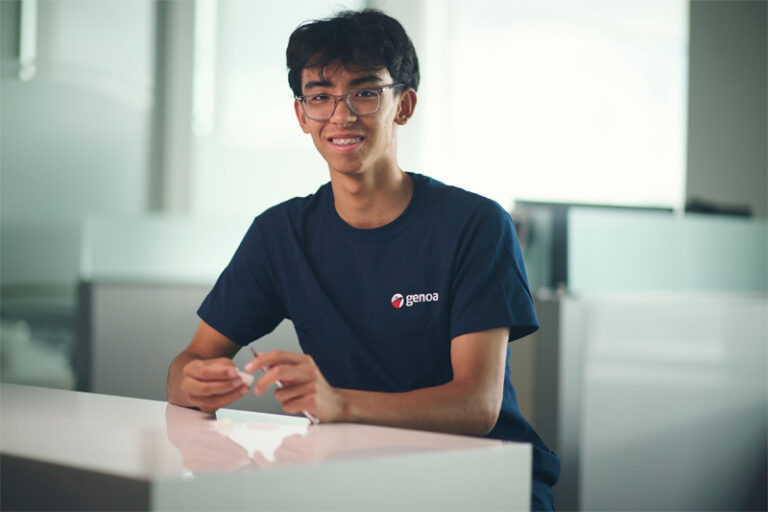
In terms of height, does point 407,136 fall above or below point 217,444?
above

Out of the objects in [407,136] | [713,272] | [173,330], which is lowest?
[173,330]

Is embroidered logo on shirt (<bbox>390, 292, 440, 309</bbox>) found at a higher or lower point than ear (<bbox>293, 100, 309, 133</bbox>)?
lower

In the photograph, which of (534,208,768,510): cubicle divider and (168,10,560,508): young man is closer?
(168,10,560,508): young man

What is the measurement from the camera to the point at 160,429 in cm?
92

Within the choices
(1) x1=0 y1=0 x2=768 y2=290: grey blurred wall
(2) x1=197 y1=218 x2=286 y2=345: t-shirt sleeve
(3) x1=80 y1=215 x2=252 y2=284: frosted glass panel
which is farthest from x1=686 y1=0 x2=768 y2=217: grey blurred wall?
(2) x1=197 y1=218 x2=286 y2=345: t-shirt sleeve

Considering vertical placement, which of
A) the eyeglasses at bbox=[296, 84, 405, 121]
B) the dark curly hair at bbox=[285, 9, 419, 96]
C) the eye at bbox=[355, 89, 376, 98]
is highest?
the dark curly hair at bbox=[285, 9, 419, 96]

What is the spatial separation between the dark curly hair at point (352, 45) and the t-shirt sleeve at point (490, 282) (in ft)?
1.03

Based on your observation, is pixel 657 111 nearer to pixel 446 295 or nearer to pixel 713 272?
pixel 713 272

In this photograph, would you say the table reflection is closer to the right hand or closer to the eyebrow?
the right hand

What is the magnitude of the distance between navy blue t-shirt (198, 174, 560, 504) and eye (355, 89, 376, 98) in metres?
0.17

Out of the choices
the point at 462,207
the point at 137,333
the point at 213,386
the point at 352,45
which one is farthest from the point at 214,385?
the point at 137,333

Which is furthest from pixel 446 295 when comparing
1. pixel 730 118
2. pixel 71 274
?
pixel 730 118

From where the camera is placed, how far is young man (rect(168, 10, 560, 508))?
4.00 feet

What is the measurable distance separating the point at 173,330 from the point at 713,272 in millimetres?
1827
